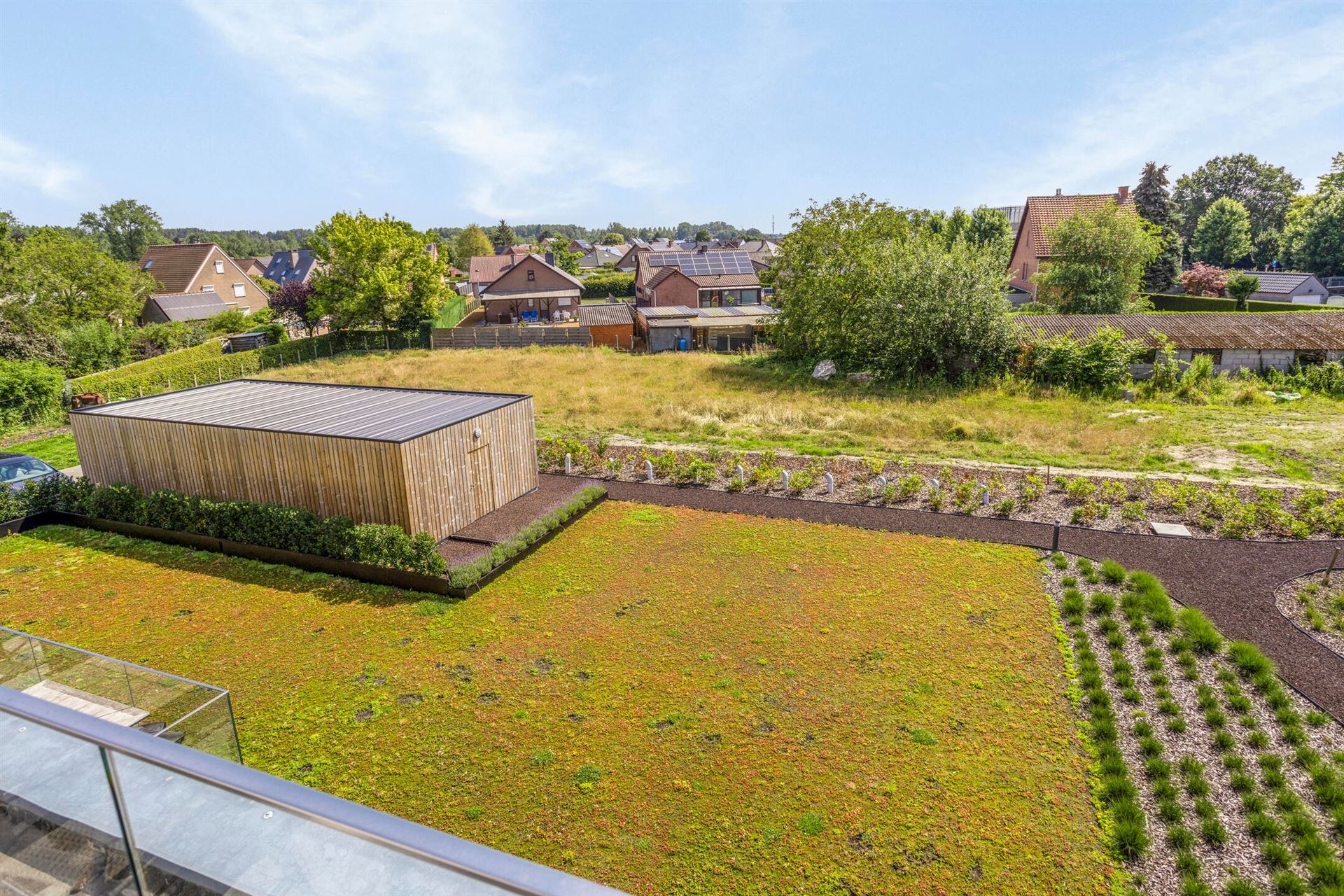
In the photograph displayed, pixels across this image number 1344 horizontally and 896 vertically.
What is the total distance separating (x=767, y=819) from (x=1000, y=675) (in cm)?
400

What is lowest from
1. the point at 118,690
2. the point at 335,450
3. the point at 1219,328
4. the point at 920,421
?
the point at 920,421

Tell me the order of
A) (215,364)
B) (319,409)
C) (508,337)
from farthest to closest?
(508,337), (215,364), (319,409)

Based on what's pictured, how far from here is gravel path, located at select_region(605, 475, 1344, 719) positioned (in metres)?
9.30

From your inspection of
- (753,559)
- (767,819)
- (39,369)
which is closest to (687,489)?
(753,559)

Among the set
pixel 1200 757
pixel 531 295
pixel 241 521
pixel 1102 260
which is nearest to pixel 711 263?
pixel 531 295

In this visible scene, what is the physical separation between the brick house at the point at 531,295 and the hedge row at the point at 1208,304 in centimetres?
3608

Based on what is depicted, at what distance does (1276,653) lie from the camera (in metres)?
9.34

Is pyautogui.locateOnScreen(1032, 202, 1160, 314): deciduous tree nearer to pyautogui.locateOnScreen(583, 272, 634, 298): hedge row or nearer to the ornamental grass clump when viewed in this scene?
the ornamental grass clump

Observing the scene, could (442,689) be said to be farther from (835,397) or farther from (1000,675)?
(835,397)

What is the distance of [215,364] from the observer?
3297 cm

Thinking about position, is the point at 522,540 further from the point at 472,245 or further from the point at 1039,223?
the point at 472,245

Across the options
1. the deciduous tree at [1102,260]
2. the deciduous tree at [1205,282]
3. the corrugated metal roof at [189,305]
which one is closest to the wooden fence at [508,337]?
the corrugated metal roof at [189,305]

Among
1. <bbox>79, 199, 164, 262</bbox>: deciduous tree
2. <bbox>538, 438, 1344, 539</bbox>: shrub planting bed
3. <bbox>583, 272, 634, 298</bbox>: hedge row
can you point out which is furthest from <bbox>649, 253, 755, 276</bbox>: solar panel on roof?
<bbox>79, 199, 164, 262</bbox>: deciduous tree

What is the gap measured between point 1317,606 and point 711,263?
154ft
